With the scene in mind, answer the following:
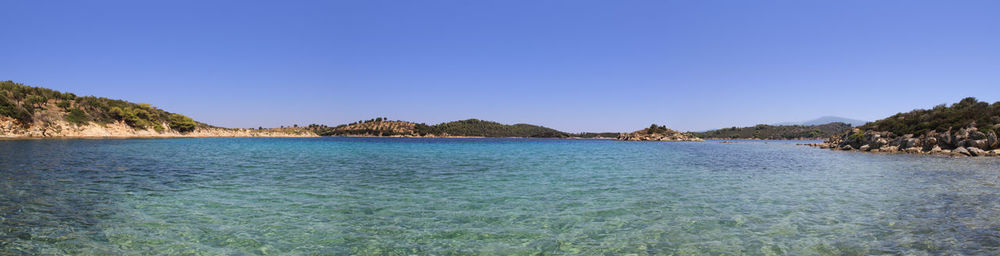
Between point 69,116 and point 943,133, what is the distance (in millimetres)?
148327

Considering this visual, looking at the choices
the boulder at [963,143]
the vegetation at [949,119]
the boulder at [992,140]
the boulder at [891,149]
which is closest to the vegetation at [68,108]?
the boulder at [891,149]

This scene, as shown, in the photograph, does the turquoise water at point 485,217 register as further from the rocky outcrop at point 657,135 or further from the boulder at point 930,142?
the rocky outcrop at point 657,135

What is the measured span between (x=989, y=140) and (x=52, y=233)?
6575cm

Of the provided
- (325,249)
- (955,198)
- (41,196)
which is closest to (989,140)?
(955,198)

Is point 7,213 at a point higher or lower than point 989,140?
lower

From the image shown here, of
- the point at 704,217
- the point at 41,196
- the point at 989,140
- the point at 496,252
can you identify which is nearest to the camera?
the point at 496,252

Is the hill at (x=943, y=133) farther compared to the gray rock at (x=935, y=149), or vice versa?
the gray rock at (x=935, y=149)

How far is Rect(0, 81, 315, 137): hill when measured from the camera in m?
68.5

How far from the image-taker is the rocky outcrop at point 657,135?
511ft

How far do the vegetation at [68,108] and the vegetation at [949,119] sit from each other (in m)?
141

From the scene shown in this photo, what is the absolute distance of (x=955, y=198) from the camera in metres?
13.1

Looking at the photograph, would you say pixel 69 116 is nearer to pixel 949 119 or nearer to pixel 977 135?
pixel 977 135

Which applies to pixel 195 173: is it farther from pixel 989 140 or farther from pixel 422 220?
pixel 989 140

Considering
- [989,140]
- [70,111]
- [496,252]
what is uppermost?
[70,111]
